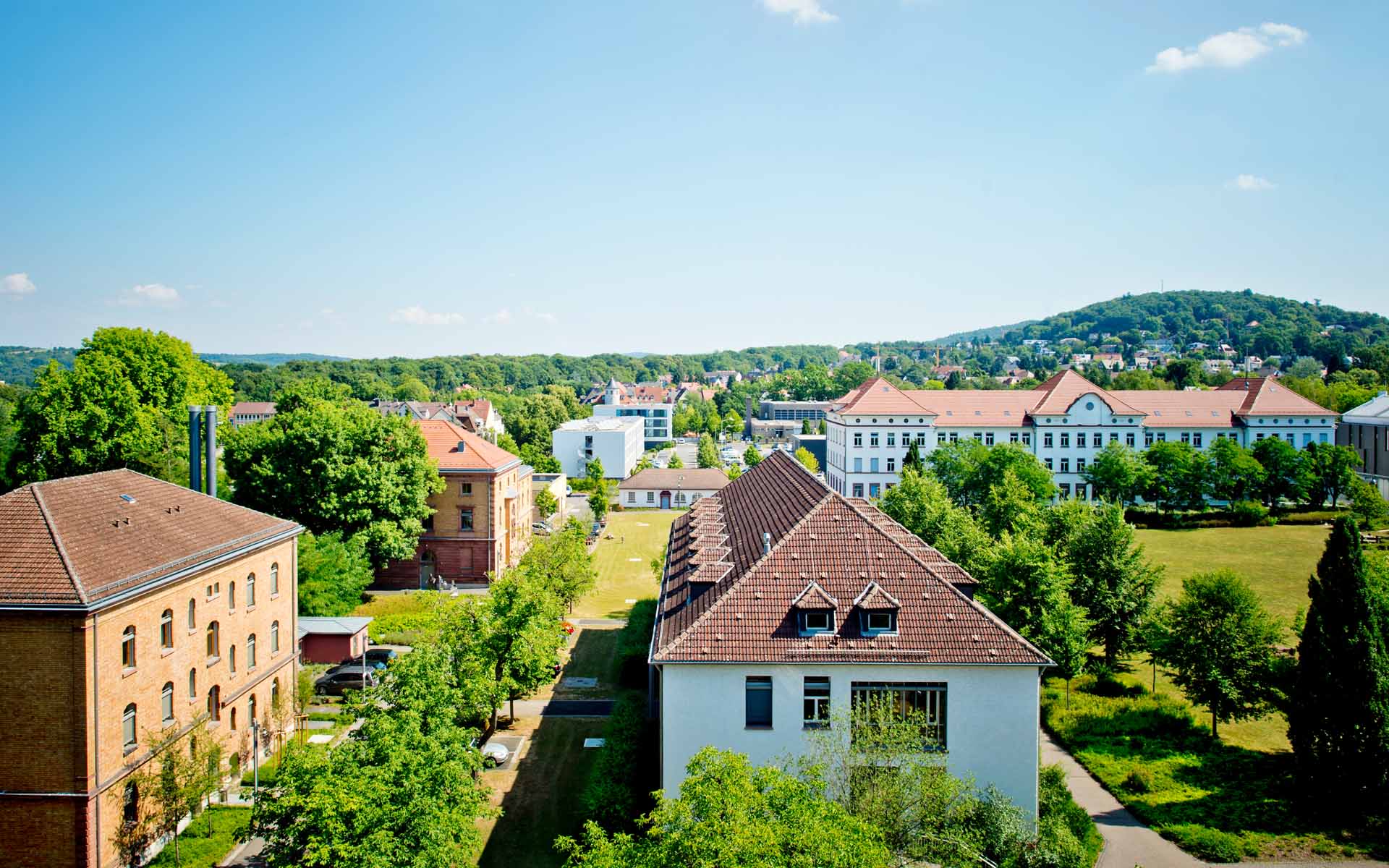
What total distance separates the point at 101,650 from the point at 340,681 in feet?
47.6

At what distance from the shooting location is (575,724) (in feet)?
99.1

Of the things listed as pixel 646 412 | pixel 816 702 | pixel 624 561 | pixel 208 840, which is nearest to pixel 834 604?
pixel 816 702

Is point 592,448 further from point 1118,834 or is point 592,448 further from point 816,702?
point 816,702

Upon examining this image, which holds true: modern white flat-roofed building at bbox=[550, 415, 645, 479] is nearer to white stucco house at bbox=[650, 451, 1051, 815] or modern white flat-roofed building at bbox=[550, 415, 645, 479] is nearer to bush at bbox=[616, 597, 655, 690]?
bush at bbox=[616, 597, 655, 690]

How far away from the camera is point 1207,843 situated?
21234 millimetres

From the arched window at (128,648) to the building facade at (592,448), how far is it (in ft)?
267

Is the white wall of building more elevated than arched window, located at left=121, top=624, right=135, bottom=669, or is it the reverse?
arched window, located at left=121, top=624, right=135, bottom=669

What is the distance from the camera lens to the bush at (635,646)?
34531 mm

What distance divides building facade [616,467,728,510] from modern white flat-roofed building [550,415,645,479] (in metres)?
11.7

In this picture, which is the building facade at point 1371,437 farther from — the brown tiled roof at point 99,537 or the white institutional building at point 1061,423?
the brown tiled roof at point 99,537

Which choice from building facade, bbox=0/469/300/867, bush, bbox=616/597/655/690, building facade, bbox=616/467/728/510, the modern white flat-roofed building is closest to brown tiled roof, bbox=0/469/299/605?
building facade, bbox=0/469/300/867

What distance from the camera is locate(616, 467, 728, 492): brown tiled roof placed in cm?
→ 9150

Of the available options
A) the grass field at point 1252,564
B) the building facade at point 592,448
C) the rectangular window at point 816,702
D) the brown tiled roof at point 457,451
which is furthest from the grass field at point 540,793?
the building facade at point 592,448

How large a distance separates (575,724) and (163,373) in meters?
36.9
